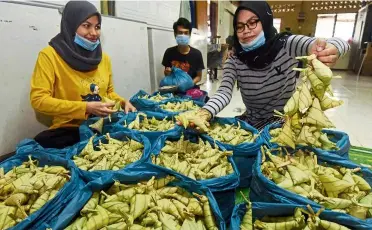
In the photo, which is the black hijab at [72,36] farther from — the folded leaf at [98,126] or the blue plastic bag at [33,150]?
the blue plastic bag at [33,150]

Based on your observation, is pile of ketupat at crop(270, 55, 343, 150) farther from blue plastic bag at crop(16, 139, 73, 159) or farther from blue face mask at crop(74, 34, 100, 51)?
blue face mask at crop(74, 34, 100, 51)

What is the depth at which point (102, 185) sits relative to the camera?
0.89 metres

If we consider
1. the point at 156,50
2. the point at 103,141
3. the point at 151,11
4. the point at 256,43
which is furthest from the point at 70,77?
the point at 151,11

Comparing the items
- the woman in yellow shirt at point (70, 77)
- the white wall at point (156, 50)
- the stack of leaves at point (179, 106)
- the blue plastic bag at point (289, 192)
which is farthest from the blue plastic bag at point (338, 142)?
the white wall at point (156, 50)

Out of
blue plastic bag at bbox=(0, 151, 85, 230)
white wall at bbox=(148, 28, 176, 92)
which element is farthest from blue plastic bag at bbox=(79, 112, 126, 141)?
white wall at bbox=(148, 28, 176, 92)

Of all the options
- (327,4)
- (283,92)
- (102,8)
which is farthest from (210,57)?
(327,4)

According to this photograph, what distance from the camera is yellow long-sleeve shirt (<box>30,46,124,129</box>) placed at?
1.43 m

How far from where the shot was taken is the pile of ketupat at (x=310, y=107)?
2.89 feet

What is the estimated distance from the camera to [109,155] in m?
1.16

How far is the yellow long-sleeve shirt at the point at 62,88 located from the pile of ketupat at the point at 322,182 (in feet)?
3.96

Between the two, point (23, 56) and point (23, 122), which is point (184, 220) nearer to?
point (23, 122)

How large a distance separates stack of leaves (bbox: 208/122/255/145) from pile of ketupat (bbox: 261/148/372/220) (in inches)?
16.1

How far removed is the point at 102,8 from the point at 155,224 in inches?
96.8

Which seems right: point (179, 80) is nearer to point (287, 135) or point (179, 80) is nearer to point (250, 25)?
point (250, 25)
